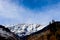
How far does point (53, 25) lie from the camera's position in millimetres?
31234

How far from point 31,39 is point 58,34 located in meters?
9.73

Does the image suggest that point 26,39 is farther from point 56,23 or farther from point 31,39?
point 56,23

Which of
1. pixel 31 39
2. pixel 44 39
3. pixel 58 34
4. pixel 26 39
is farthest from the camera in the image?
pixel 26 39

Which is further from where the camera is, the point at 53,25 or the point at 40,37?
the point at 40,37

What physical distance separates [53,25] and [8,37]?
826 centimetres

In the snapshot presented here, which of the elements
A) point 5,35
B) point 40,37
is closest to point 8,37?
point 5,35

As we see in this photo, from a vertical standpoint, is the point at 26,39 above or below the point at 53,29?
below

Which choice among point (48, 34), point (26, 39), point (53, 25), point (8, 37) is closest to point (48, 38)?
point (48, 34)

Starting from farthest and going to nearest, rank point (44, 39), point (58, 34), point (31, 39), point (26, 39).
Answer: point (26, 39) < point (31, 39) < point (44, 39) < point (58, 34)

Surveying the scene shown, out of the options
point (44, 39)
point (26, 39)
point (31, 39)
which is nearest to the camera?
point (44, 39)

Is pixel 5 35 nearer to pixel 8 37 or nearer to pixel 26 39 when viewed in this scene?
pixel 8 37

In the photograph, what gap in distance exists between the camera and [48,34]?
32.3 metres

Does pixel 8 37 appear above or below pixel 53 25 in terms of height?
below

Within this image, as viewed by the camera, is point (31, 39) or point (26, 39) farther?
point (26, 39)
